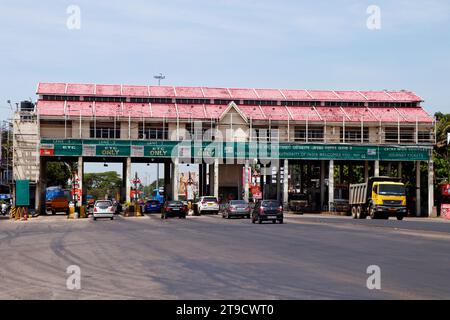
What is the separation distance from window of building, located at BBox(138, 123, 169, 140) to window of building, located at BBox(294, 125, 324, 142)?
52.5 ft

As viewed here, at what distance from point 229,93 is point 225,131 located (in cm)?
829

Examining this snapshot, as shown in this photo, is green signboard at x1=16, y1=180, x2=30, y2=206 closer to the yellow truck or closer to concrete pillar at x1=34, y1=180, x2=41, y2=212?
concrete pillar at x1=34, y1=180, x2=41, y2=212

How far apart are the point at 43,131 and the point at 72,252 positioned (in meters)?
63.3

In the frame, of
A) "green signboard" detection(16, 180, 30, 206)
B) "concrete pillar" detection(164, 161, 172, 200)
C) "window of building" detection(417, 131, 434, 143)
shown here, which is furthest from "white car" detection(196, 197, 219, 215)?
"window of building" detection(417, 131, 434, 143)

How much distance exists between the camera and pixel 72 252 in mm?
24234

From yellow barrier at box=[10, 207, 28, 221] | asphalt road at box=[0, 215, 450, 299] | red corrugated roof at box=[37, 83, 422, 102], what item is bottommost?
yellow barrier at box=[10, 207, 28, 221]

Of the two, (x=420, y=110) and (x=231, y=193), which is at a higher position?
(x=420, y=110)

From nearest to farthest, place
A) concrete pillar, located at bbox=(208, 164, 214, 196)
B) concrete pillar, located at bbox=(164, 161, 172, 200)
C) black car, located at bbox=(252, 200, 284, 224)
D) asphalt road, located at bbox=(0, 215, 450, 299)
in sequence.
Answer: asphalt road, located at bbox=(0, 215, 450, 299)
black car, located at bbox=(252, 200, 284, 224)
concrete pillar, located at bbox=(208, 164, 214, 196)
concrete pillar, located at bbox=(164, 161, 172, 200)

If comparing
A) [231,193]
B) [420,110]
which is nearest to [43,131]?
[231,193]

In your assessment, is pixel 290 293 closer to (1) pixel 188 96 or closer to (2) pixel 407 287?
(2) pixel 407 287

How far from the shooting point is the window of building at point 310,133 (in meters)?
90.5

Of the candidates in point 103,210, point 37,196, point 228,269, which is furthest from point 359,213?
point 228,269

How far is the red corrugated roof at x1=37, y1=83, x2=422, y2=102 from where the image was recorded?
90206 millimetres
